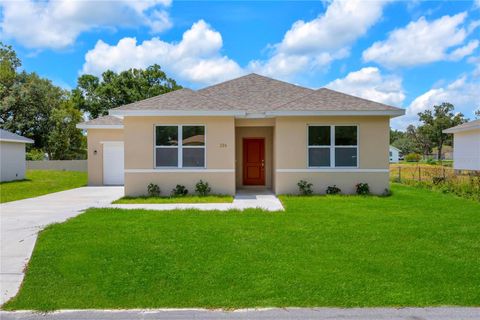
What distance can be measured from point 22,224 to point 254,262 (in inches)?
253

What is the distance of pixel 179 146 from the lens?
14.1 metres

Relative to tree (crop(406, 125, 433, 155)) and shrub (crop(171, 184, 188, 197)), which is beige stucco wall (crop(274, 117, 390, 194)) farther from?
tree (crop(406, 125, 433, 155))

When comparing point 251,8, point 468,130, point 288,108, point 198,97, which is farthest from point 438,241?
point 468,130

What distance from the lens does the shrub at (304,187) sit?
46.2ft

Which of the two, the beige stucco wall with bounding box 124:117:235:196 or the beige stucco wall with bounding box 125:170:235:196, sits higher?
the beige stucco wall with bounding box 124:117:235:196

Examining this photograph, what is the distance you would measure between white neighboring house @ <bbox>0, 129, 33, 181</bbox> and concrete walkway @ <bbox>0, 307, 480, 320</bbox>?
1965 centimetres

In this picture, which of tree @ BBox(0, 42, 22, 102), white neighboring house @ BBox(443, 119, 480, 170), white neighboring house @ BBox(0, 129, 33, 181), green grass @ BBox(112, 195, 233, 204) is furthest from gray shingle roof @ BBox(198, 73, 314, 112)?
tree @ BBox(0, 42, 22, 102)

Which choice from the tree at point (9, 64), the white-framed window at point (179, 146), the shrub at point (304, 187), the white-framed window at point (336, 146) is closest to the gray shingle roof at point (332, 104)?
the white-framed window at point (336, 146)

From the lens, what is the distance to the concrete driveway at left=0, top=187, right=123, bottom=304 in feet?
18.7

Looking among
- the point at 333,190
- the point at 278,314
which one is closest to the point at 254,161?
the point at 333,190

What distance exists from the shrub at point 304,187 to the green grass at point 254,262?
440cm

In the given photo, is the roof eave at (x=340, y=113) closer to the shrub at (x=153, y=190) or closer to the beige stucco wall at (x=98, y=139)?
the shrub at (x=153, y=190)

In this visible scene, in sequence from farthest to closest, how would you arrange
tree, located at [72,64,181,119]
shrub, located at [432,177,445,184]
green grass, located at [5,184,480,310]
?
1. tree, located at [72,64,181,119]
2. shrub, located at [432,177,445,184]
3. green grass, located at [5,184,480,310]

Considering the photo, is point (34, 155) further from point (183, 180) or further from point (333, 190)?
point (333, 190)
